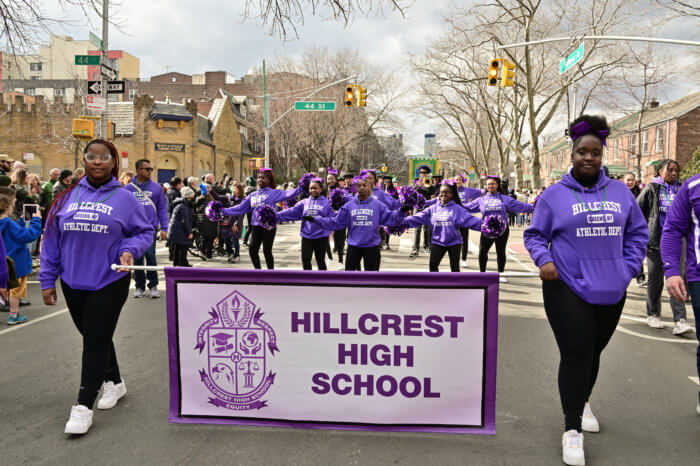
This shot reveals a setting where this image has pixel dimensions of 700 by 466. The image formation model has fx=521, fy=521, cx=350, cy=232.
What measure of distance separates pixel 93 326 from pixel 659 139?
153 ft

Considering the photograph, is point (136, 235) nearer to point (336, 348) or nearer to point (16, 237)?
point (336, 348)

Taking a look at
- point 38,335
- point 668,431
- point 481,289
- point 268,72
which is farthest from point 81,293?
point 268,72

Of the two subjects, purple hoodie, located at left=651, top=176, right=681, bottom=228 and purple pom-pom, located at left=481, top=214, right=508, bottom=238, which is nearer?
purple hoodie, located at left=651, top=176, right=681, bottom=228

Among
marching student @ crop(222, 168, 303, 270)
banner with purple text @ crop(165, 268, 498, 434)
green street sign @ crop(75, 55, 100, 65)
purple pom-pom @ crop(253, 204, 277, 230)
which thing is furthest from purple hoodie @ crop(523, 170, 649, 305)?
green street sign @ crop(75, 55, 100, 65)

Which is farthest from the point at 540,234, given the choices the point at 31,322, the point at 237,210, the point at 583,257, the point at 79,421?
the point at 31,322

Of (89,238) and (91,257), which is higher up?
(89,238)

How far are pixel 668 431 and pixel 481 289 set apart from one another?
1.76 metres

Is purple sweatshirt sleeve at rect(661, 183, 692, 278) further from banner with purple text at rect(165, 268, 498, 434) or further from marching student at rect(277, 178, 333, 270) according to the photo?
marching student at rect(277, 178, 333, 270)

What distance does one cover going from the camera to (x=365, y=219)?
6.88m

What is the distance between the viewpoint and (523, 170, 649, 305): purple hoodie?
3.10m

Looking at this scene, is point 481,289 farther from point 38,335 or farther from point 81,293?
point 38,335

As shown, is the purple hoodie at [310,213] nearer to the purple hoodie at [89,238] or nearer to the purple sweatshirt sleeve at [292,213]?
the purple sweatshirt sleeve at [292,213]

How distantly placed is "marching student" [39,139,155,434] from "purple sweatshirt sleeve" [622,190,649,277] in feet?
10.3

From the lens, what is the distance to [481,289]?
3193mm
